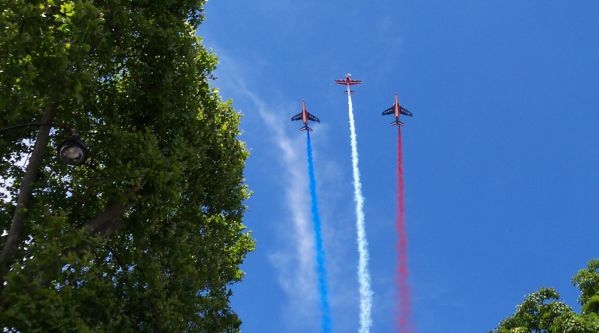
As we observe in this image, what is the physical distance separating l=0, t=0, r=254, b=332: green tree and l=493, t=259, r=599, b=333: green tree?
441 inches

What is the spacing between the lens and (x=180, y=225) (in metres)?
15.5

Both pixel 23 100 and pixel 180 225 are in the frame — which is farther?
pixel 180 225

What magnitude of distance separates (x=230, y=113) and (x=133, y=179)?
6743 millimetres

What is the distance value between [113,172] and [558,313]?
53.5 ft

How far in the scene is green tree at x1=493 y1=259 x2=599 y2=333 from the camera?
1902 centimetres

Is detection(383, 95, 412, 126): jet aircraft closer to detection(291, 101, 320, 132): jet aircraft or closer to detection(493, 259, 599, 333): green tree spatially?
detection(291, 101, 320, 132): jet aircraft

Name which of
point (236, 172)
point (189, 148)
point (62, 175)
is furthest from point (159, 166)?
point (236, 172)

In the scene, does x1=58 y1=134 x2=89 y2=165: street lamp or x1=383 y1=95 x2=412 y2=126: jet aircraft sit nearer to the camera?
x1=58 y1=134 x2=89 y2=165: street lamp

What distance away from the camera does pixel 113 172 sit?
13.2 metres

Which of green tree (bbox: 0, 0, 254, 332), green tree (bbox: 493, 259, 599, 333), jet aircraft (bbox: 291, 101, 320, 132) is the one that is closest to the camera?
green tree (bbox: 0, 0, 254, 332)

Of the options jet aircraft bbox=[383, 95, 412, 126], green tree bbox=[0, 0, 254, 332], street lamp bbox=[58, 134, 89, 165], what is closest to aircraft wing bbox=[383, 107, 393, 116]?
jet aircraft bbox=[383, 95, 412, 126]

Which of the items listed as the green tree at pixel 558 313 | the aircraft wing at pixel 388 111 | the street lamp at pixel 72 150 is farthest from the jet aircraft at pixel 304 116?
the street lamp at pixel 72 150

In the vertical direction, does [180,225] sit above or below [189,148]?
below

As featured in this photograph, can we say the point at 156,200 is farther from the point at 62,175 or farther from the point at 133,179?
the point at 62,175
